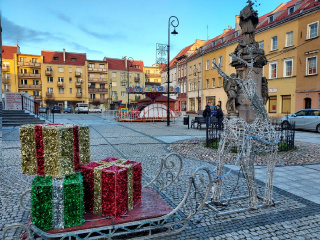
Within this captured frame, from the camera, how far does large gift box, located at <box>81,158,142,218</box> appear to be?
3.04m

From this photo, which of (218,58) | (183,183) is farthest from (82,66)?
(183,183)

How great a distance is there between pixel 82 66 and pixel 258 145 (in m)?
59.8

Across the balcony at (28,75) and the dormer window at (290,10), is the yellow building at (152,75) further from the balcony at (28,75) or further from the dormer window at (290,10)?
the dormer window at (290,10)

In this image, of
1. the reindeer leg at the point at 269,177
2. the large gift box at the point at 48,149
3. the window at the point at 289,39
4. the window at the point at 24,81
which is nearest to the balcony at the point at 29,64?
the window at the point at 24,81

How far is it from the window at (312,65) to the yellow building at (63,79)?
47.8 metres

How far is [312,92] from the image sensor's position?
23.1 meters

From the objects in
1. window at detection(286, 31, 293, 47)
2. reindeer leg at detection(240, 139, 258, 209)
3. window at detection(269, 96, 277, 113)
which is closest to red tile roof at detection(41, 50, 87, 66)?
window at detection(269, 96, 277, 113)

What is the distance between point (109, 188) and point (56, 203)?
634 millimetres

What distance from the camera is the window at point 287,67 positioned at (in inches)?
1018

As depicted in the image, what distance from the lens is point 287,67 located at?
86.3 feet

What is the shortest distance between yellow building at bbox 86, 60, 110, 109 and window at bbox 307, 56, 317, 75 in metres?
46.2

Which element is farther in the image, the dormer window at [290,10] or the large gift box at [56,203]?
the dormer window at [290,10]

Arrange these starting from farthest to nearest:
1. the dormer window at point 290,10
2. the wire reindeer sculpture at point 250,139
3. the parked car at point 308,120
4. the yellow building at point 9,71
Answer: the yellow building at point 9,71
the dormer window at point 290,10
the parked car at point 308,120
the wire reindeer sculpture at point 250,139

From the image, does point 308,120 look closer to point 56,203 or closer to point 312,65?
point 312,65
